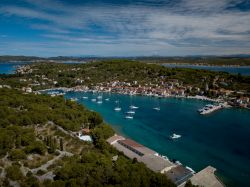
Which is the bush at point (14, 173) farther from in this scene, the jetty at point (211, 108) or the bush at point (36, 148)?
the jetty at point (211, 108)

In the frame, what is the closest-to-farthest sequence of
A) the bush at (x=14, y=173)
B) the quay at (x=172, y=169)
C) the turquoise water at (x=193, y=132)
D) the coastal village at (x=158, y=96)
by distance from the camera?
1. the bush at (x=14, y=173)
2. the quay at (x=172, y=169)
3. the coastal village at (x=158, y=96)
4. the turquoise water at (x=193, y=132)

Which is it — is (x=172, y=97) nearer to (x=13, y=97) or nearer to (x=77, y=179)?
(x=13, y=97)

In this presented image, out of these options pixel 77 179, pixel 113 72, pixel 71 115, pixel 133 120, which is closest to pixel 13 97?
pixel 71 115

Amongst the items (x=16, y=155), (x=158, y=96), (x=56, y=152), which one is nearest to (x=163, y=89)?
(x=158, y=96)

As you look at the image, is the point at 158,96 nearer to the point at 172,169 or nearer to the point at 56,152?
the point at 172,169

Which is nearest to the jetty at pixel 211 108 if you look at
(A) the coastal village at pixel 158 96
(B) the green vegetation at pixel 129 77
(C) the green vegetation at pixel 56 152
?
(A) the coastal village at pixel 158 96

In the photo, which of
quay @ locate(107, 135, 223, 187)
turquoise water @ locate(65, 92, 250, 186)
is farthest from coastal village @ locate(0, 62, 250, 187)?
turquoise water @ locate(65, 92, 250, 186)
